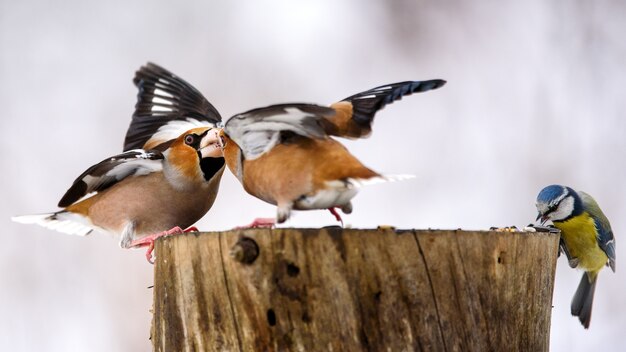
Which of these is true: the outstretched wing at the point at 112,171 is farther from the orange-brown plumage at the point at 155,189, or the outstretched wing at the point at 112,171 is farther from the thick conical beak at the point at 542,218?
the thick conical beak at the point at 542,218

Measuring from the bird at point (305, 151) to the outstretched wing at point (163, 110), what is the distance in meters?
0.85

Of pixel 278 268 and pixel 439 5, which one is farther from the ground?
pixel 439 5

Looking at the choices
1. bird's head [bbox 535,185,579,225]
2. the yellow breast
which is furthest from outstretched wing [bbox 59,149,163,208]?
the yellow breast

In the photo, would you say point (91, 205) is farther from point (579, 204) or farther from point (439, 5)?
point (579, 204)

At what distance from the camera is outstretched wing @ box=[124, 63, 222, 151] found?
3152mm

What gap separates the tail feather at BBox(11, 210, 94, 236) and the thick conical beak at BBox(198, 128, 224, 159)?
2.56ft

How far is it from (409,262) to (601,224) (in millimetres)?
2268

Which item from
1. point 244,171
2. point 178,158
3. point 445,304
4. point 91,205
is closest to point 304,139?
point 244,171

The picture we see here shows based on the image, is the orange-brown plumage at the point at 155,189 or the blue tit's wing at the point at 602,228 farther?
the blue tit's wing at the point at 602,228

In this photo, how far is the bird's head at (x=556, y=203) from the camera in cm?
351

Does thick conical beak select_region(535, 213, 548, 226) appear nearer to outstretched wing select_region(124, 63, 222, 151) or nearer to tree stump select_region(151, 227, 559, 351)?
outstretched wing select_region(124, 63, 222, 151)

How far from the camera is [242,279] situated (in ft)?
5.92

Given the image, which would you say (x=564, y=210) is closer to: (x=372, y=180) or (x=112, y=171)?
(x=372, y=180)

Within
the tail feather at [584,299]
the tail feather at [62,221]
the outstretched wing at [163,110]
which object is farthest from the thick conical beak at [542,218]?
the tail feather at [62,221]
